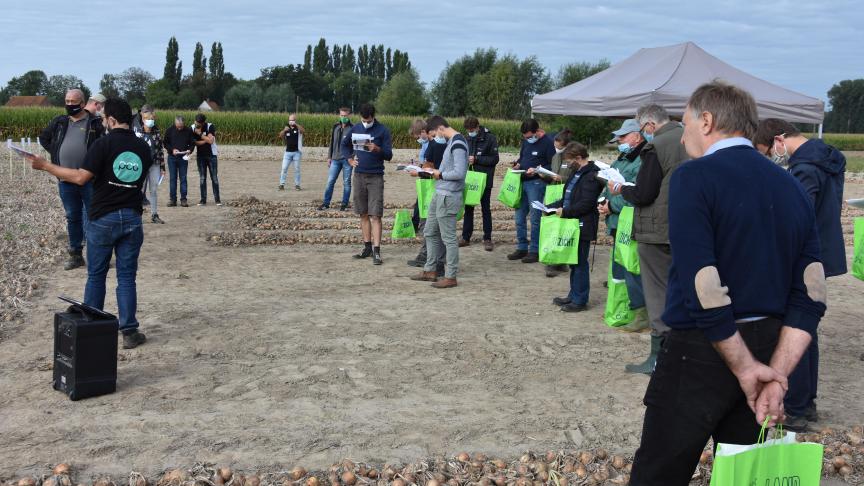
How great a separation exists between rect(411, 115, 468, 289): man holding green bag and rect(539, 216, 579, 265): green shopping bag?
3.84 ft

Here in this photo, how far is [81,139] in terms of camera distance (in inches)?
346

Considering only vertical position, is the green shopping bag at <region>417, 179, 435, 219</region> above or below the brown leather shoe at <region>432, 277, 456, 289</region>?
above

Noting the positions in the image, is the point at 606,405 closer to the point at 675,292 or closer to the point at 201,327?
the point at 675,292

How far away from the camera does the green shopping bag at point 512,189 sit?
439 inches

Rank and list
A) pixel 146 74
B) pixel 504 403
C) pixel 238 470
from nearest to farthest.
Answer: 1. pixel 238 470
2. pixel 504 403
3. pixel 146 74

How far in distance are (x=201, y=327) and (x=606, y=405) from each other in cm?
380

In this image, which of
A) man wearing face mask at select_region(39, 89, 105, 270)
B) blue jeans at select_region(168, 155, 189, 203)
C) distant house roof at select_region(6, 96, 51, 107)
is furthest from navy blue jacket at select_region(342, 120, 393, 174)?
distant house roof at select_region(6, 96, 51, 107)

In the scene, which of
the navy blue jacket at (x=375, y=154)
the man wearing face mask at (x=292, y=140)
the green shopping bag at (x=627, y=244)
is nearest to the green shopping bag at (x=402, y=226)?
the navy blue jacket at (x=375, y=154)

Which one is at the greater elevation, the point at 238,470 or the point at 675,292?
the point at 675,292

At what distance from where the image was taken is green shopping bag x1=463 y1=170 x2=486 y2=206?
37.4 feet

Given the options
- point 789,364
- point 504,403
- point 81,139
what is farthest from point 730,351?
point 81,139

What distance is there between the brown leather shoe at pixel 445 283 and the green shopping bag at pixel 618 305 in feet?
7.75

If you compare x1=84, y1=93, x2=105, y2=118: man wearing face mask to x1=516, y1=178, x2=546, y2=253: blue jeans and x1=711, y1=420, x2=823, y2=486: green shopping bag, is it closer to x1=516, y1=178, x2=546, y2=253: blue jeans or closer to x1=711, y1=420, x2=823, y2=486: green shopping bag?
x1=516, y1=178, x2=546, y2=253: blue jeans

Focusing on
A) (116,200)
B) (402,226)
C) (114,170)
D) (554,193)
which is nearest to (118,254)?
(116,200)
